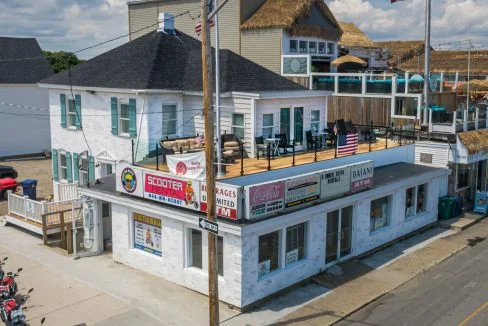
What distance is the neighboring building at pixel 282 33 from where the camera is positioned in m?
35.3

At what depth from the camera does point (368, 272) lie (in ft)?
61.1

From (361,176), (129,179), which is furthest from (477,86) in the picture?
(129,179)

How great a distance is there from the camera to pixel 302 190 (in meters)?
16.8

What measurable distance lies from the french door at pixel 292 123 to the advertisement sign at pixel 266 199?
7840mm

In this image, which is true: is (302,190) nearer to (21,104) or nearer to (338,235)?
(338,235)

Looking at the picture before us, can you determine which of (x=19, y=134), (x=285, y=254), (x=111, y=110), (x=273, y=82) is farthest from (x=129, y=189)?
(x=19, y=134)

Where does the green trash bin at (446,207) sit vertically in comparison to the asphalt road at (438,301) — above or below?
above

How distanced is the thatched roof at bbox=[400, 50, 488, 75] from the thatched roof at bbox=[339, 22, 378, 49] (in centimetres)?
354

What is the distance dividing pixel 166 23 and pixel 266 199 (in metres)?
14.8

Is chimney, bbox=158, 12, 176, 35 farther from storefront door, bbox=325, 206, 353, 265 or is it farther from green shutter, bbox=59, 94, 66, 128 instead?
storefront door, bbox=325, 206, 353, 265

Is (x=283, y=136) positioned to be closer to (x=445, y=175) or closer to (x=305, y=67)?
(x=445, y=175)

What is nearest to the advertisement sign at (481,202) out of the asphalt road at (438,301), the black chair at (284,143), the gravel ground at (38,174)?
the asphalt road at (438,301)

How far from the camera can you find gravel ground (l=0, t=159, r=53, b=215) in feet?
103

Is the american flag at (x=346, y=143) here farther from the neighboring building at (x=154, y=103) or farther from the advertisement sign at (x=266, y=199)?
the advertisement sign at (x=266, y=199)
